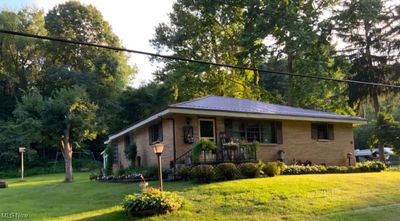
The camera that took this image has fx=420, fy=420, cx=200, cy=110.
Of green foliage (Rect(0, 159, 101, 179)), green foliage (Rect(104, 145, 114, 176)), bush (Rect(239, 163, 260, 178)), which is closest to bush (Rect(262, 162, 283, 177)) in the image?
bush (Rect(239, 163, 260, 178))

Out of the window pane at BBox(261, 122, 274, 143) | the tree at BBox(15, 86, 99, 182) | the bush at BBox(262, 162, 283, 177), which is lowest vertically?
the bush at BBox(262, 162, 283, 177)

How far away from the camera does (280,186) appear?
44.9 ft

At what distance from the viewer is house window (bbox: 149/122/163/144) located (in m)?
19.8

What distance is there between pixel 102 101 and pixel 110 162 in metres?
19.5

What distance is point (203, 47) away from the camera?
36.7 metres

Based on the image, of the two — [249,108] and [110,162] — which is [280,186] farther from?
[110,162]

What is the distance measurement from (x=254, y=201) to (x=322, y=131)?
40.3 ft

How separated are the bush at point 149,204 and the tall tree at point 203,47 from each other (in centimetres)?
2436

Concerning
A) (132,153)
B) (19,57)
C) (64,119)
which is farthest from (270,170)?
(19,57)

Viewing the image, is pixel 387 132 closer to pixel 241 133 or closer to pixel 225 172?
pixel 241 133

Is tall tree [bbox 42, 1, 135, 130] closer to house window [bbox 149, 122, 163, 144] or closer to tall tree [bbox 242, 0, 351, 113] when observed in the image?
tall tree [bbox 242, 0, 351, 113]

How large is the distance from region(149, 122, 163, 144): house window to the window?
3.12m

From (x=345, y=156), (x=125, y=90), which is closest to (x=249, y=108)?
(x=345, y=156)

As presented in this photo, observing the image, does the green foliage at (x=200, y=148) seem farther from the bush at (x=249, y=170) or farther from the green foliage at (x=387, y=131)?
the green foliage at (x=387, y=131)
